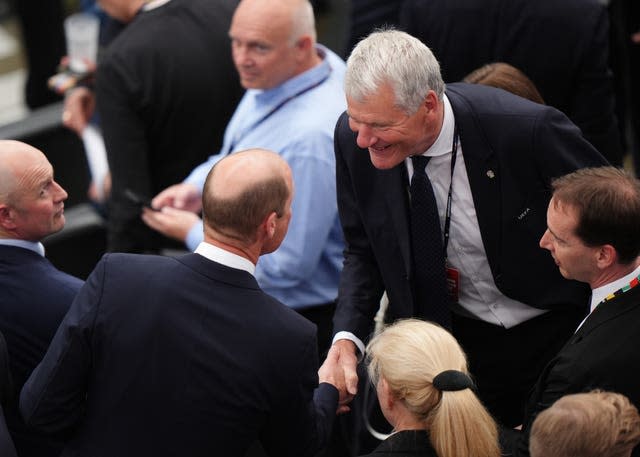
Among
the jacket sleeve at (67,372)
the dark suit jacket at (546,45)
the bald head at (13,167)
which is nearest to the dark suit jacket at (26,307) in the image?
the bald head at (13,167)

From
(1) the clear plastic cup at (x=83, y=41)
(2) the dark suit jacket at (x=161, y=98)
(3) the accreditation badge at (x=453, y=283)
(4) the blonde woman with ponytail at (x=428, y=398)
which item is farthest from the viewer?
(1) the clear plastic cup at (x=83, y=41)

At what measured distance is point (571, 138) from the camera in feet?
10.1

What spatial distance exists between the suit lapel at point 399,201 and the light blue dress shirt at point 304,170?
57cm

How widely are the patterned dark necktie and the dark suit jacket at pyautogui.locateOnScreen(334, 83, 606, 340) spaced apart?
0.03 meters

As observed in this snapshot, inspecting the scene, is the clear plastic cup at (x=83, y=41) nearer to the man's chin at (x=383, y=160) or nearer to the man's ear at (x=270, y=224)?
the man's chin at (x=383, y=160)

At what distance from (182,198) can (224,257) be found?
4.74ft

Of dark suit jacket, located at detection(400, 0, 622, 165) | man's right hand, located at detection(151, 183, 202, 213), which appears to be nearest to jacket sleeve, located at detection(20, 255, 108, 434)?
man's right hand, located at detection(151, 183, 202, 213)

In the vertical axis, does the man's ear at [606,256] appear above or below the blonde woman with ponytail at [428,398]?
above

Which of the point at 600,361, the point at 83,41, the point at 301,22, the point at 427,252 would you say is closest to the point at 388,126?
the point at 427,252

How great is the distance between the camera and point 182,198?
4.06m

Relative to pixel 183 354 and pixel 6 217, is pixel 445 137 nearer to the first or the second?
pixel 183 354

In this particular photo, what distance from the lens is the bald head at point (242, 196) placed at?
268cm

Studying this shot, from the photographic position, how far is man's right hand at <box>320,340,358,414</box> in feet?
10.2

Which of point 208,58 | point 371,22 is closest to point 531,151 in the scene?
point 208,58
